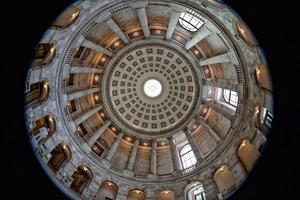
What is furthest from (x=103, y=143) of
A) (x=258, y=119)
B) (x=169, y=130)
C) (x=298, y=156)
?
(x=298, y=156)

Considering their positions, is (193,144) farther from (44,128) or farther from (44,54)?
(44,54)

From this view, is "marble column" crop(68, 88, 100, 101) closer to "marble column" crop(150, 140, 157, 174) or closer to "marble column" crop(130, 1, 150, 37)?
"marble column" crop(130, 1, 150, 37)

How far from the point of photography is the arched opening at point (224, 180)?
25016 millimetres

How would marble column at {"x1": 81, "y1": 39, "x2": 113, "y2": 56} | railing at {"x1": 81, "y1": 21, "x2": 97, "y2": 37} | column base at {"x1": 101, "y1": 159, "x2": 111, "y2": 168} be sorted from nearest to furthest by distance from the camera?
railing at {"x1": 81, "y1": 21, "x2": 97, "y2": 37} < marble column at {"x1": 81, "y1": 39, "x2": 113, "y2": 56} < column base at {"x1": 101, "y1": 159, "x2": 111, "y2": 168}

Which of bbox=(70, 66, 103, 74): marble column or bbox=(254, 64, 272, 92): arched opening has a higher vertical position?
bbox=(254, 64, 272, 92): arched opening

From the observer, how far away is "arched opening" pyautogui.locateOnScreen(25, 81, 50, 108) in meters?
24.0

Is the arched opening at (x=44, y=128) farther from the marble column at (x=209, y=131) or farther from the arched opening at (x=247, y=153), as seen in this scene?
the arched opening at (x=247, y=153)

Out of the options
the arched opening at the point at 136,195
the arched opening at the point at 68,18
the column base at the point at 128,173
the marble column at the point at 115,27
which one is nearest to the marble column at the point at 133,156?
the column base at the point at 128,173

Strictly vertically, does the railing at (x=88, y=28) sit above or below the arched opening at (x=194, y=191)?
above

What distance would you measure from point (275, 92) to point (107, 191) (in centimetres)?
1662

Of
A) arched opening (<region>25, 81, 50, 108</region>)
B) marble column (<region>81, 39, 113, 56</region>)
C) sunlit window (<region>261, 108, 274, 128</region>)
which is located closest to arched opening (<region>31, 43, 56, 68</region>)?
arched opening (<region>25, 81, 50, 108</region>)

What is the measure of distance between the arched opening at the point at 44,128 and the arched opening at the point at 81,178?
3.90m

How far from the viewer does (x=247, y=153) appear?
25234 millimetres

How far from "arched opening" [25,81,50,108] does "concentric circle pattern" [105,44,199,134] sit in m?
9.65
